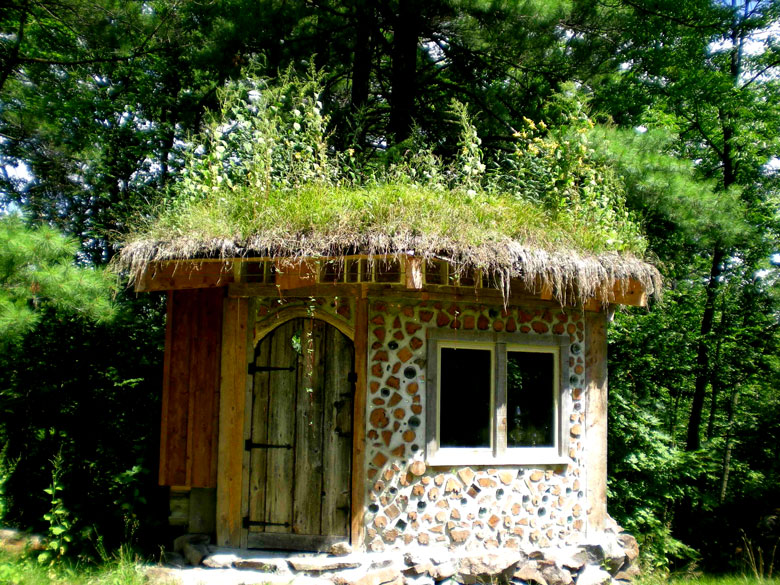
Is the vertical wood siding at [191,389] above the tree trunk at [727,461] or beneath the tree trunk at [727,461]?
above

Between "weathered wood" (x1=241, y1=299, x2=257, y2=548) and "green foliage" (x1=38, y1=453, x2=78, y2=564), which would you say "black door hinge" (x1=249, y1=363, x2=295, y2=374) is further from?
"green foliage" (x1=38, y1=453, x2=78, y2=564)

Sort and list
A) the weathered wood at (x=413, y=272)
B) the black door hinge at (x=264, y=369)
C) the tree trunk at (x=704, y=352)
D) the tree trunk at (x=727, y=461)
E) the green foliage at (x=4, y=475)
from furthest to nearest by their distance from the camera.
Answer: the tree trunk at (x=727, y=461) < the tree trunk at (x=704, y=352) < the green foliage at (x=4, y=475) < the black door hinge at (x=264, y=369) < the weathered wood at (x=413, y=272)

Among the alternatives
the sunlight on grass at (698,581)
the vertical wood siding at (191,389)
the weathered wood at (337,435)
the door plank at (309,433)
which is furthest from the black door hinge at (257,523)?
the sunlight on grass at (698,581)

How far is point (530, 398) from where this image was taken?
650 cm

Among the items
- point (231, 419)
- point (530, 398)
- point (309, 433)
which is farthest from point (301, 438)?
point (530, 398)

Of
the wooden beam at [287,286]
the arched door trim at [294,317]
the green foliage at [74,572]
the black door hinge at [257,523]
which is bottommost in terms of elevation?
the green foliage at [74,572]

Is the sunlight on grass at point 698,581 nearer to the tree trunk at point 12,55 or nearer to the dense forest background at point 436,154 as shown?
the dense forest background at point 436,154

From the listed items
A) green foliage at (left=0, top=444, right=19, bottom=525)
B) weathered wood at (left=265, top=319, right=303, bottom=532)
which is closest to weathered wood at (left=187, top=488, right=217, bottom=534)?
weathered wood at (left=265, top=319, right=303, bottom=532)

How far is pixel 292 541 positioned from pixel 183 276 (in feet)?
8.74

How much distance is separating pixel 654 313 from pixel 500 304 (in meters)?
6.12

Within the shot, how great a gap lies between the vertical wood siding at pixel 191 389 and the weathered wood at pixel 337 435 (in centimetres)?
116

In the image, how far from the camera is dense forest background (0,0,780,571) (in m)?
7.34

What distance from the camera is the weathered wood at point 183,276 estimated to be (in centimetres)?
600

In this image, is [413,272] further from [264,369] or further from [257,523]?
[257,523]
